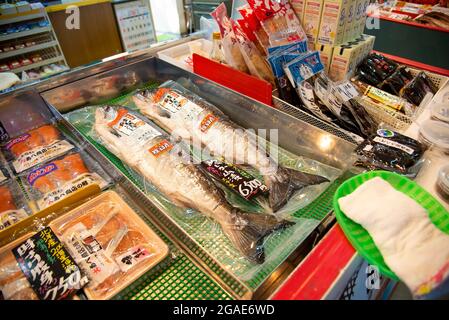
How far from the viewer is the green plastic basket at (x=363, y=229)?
2.76 feet

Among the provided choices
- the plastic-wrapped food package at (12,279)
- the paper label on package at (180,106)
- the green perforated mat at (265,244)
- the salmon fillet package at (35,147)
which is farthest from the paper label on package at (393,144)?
the salmon fillet package at (35,147)

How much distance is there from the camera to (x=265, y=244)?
115 cm

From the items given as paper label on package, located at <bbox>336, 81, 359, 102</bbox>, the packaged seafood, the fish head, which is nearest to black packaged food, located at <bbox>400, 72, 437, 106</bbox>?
paper label on package, located at <bbox>336, 81, 359, 102</bbox>

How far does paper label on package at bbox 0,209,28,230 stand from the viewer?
1221mm

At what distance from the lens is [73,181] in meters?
1.44

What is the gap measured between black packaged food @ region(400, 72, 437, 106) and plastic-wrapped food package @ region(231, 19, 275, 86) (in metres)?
0.92

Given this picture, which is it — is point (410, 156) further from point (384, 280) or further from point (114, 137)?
point (114, 137)

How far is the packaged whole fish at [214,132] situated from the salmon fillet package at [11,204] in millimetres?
887

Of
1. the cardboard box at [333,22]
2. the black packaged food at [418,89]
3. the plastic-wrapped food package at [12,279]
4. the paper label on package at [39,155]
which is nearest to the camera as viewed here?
the plastic-wrapped food package at [12,279]

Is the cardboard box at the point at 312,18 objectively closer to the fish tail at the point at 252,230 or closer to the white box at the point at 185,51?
the white box at the point at 185,51

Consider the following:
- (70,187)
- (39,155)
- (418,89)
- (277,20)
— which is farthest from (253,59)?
(39,155)

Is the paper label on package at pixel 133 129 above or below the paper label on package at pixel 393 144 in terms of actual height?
below

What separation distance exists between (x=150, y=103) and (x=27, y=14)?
3.41 meters

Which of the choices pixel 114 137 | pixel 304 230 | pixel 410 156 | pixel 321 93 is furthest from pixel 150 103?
pixel 410 156
